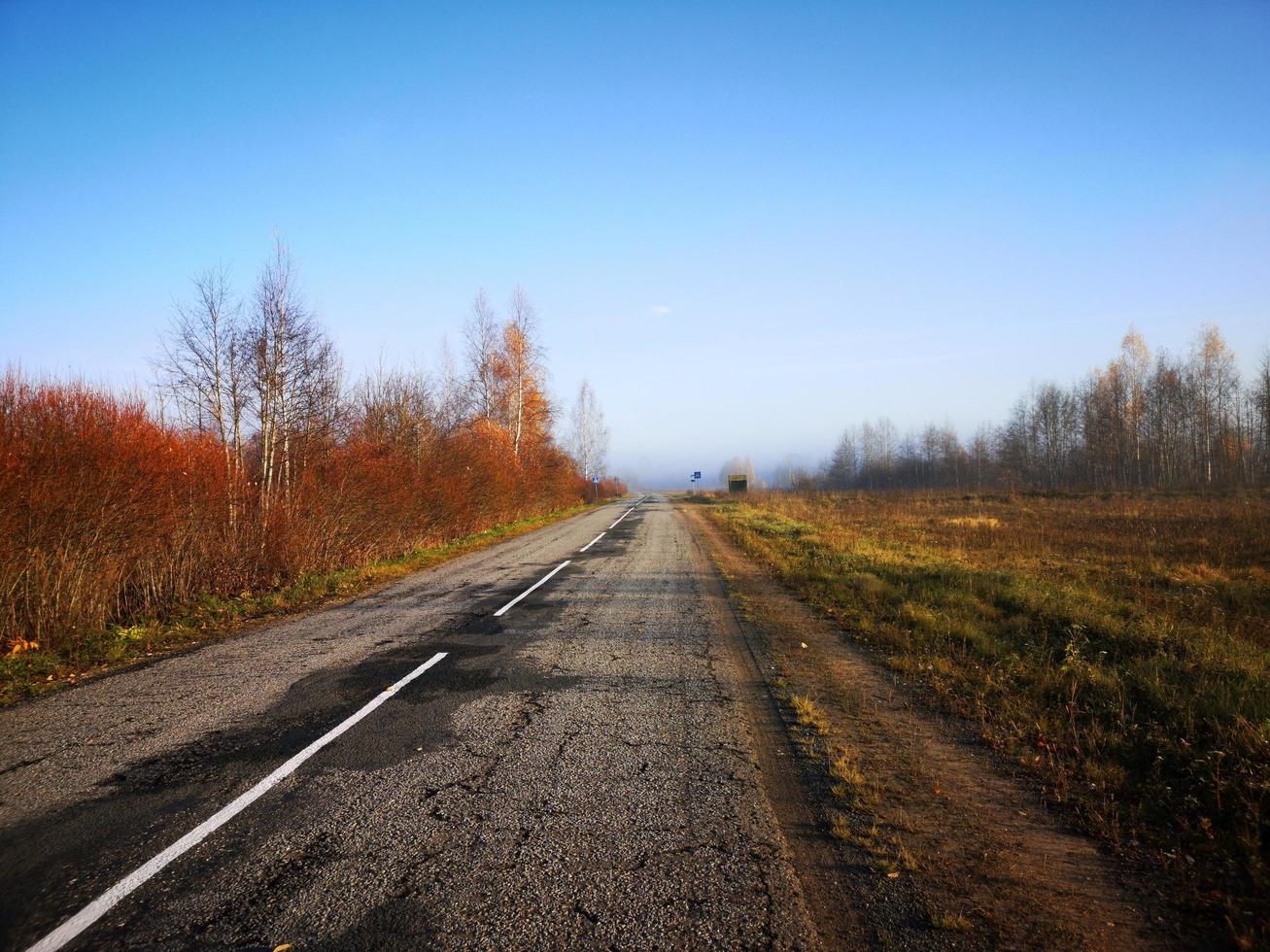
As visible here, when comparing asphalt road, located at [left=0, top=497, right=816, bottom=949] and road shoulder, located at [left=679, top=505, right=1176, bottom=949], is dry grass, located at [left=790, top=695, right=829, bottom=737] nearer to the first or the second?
road shoulder, located at [left=679, top=505, right=1176, bottom=949]

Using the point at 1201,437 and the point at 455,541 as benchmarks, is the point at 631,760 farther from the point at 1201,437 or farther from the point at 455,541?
the point at 1201,437

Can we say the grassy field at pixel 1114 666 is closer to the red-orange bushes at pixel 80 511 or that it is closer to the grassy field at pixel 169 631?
the grassy field at pixel 169 631

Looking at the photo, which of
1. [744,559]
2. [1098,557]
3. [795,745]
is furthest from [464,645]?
[1098,557]

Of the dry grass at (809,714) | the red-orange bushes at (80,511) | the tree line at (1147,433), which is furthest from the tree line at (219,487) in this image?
the tree line at (1147,433)

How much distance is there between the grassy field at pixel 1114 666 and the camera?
3.65 m

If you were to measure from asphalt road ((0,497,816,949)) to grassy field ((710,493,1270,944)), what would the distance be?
88.0 inches

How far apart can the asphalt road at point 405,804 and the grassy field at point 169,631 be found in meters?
0.64

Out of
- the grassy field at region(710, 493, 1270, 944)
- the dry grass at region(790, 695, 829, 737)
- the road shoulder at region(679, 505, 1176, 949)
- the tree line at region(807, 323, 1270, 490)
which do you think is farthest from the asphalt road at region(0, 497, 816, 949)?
the tree line at region(807, 323, 1270, 490)

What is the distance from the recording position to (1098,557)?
16062mm

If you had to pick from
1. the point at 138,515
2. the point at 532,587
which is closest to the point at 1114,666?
the point at 532,587

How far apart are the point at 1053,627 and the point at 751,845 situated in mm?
6863

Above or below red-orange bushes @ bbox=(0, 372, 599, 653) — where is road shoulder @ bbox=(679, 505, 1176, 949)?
below

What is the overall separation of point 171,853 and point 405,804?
3.86ft

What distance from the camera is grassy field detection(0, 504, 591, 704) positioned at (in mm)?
6586
